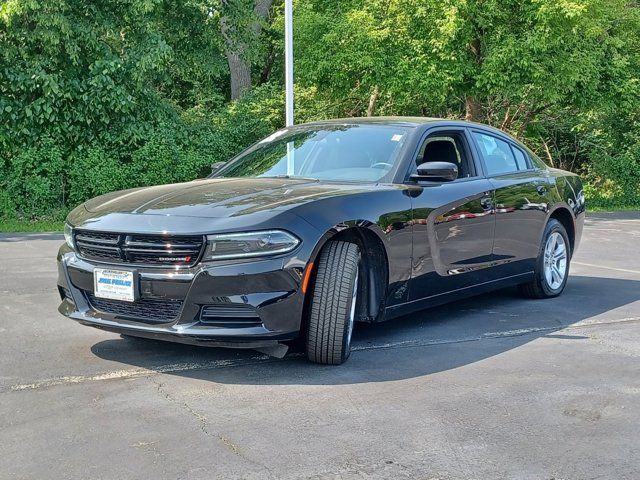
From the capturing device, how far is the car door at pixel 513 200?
22.0 feet

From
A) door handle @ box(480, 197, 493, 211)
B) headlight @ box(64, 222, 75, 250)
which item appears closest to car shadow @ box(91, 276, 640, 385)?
headlight @ box(64, 222, 75, 250)

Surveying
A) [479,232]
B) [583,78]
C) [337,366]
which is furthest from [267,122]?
[337,366]

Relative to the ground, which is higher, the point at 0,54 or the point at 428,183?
the point at 0,54

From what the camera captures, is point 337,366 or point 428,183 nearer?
point 337,366

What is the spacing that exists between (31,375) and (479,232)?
338 centimetres

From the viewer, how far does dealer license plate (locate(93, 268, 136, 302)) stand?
4688mm

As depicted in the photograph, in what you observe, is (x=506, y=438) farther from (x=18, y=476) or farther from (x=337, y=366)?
(x=18, y=476)

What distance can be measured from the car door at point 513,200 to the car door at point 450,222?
17cm

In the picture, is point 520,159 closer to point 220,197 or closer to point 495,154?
point 495,154

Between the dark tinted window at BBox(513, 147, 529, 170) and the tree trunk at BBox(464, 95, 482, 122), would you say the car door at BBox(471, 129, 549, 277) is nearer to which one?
the dark tinted window at BBox(513, 147, 529, 170)

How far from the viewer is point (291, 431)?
395cm

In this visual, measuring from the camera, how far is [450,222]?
19.6 feet

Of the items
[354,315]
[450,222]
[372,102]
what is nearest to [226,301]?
[354,315]

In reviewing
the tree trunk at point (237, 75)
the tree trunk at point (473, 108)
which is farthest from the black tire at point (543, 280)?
the tree trunk at point (237, 75)
